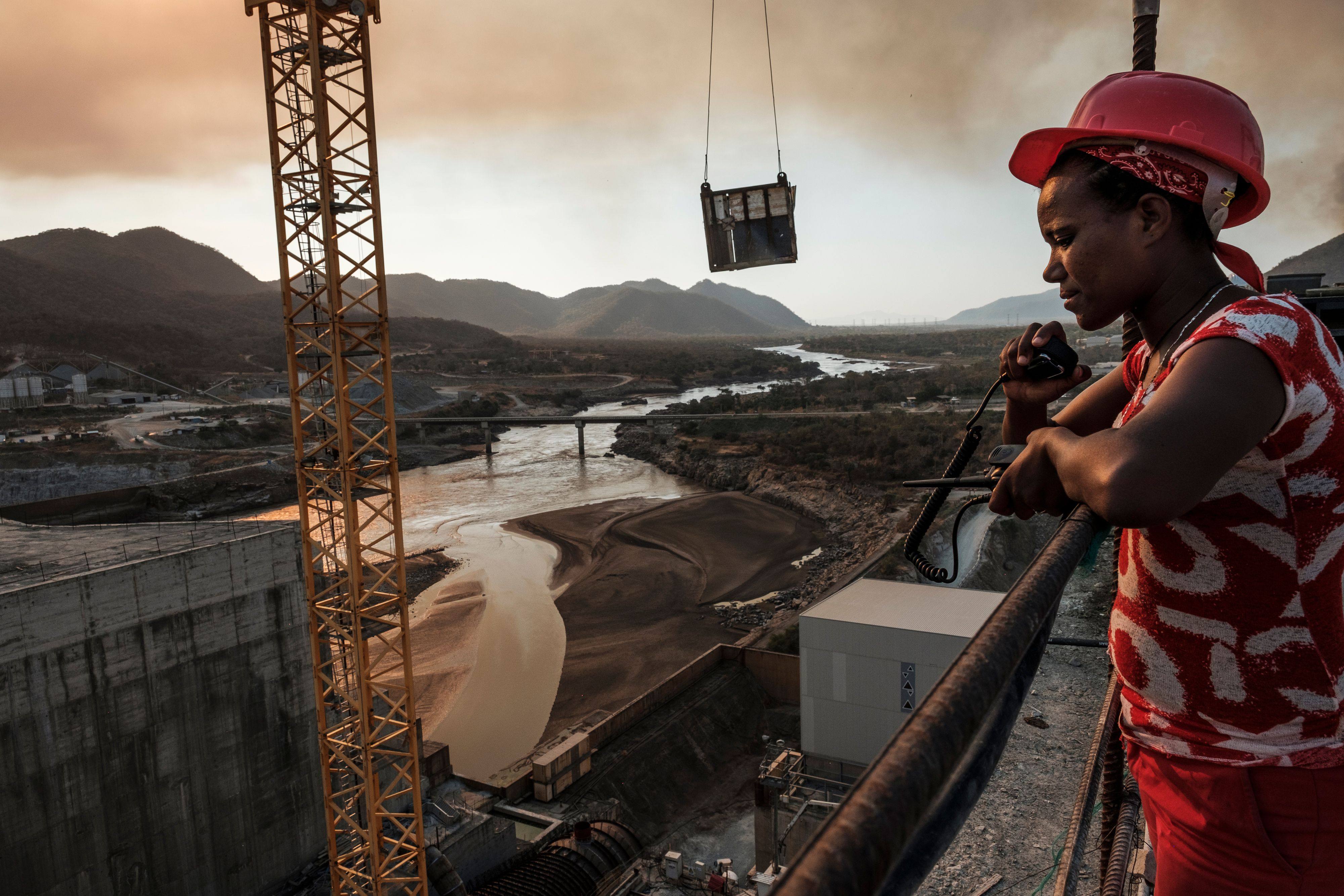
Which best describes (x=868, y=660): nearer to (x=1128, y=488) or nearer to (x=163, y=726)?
(x=163, y=726)

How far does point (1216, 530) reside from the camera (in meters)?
1.26

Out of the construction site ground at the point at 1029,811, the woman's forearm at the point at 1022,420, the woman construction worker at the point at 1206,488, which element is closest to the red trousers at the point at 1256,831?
the woman construction worker at the point at 1206,488

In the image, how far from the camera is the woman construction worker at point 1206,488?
112 cm

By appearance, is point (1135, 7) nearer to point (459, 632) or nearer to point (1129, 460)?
point (1129, 460)

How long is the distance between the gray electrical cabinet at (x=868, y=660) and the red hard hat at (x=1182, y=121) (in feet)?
48.6

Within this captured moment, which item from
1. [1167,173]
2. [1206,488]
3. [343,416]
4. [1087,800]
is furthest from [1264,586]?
[343,416]

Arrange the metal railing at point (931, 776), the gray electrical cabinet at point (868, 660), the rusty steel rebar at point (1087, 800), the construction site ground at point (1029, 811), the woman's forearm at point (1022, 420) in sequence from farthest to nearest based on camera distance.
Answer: the gray electrical cabinet at point (868, 660)
the construction site ground at point (1029, 811)
the rusty steel rebar at point (1087, 800)
the woman's forearm at point (1022, 420)
the metal railing at point (931, 776)

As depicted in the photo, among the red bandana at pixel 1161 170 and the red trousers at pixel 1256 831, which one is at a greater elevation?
the red bandana at pixel 1161 170

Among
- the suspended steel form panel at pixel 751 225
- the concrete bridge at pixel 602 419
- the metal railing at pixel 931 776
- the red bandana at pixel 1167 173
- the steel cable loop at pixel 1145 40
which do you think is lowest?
the concrete bridge at pixel 602 419

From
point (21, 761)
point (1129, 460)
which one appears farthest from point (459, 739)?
point (1129, 460)

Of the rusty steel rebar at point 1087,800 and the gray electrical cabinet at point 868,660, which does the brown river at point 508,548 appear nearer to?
the gray electrical cabinet at point 868,660

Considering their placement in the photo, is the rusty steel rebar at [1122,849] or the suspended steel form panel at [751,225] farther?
the suspended steel form panel at [751,225]

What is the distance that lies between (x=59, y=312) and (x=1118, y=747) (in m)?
122

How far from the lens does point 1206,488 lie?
1.08 metres
